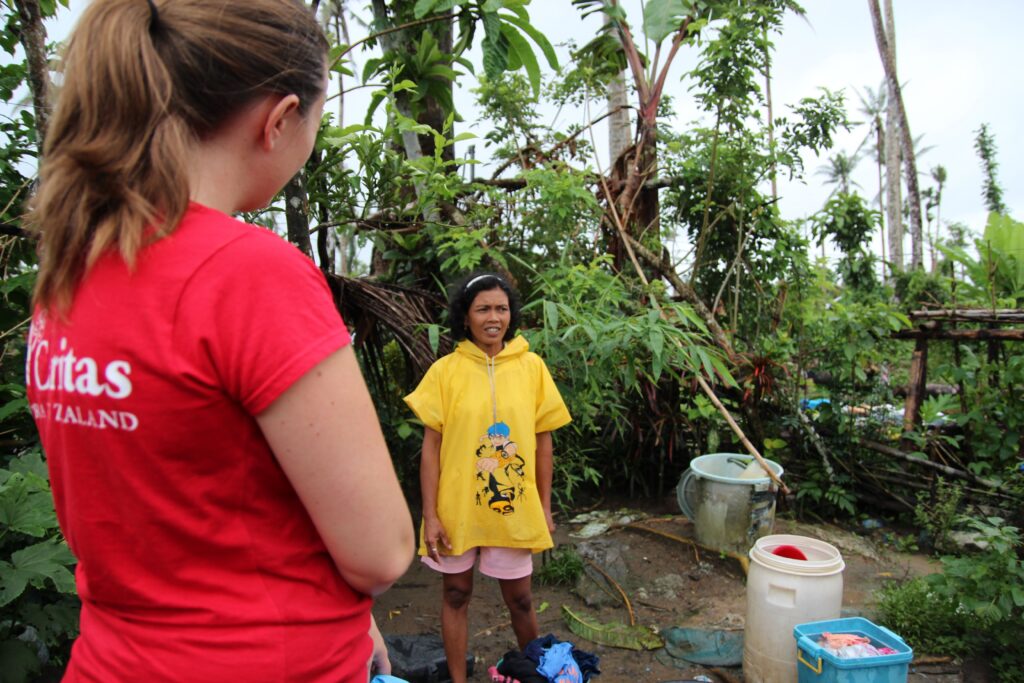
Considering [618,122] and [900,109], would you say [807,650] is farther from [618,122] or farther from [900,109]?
[900,109]

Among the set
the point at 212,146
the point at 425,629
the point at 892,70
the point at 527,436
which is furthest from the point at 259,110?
the point at 892,70

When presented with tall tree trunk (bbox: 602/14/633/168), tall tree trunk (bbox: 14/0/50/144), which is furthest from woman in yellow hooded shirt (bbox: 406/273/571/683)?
tall tree trunk (bbox: 602/14/633/168)

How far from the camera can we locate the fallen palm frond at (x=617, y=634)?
12.0 ft

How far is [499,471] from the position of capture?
9.68ft

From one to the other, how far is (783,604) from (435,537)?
1.50 metres

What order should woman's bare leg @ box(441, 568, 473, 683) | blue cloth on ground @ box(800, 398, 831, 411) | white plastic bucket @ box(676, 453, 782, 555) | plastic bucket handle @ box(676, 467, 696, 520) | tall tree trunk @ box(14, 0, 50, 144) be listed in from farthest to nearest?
blue cloth on ground @ box(800, 398, 831, 411) → plastic bucket handle @ box(676, 467, 696, 520) → white plastic bucket @ box(676, 453, 782, 555) → woman's bare leg @ box(441, 568, 473, 683) → tall tree trunk @ box(14, 0, 50, 144)

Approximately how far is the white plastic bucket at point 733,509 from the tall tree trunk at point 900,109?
52.3ft

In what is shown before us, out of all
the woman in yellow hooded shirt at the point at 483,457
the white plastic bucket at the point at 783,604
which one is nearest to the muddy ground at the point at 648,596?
the white plastic bucket at the point at 783,604

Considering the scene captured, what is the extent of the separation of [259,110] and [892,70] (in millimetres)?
21864

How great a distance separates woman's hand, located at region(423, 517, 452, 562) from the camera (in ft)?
9.65

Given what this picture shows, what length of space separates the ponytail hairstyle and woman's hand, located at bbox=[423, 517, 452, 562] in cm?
225

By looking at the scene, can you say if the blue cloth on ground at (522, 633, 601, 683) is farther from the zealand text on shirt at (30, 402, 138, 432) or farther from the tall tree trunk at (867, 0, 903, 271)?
the tall tree trunk at (867, 0, 903, 271)

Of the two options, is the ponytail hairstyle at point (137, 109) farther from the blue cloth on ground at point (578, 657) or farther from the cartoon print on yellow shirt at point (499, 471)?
the blue cloth on ground at point (578, 657)

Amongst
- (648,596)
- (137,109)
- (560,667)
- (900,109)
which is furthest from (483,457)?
(900,109)
